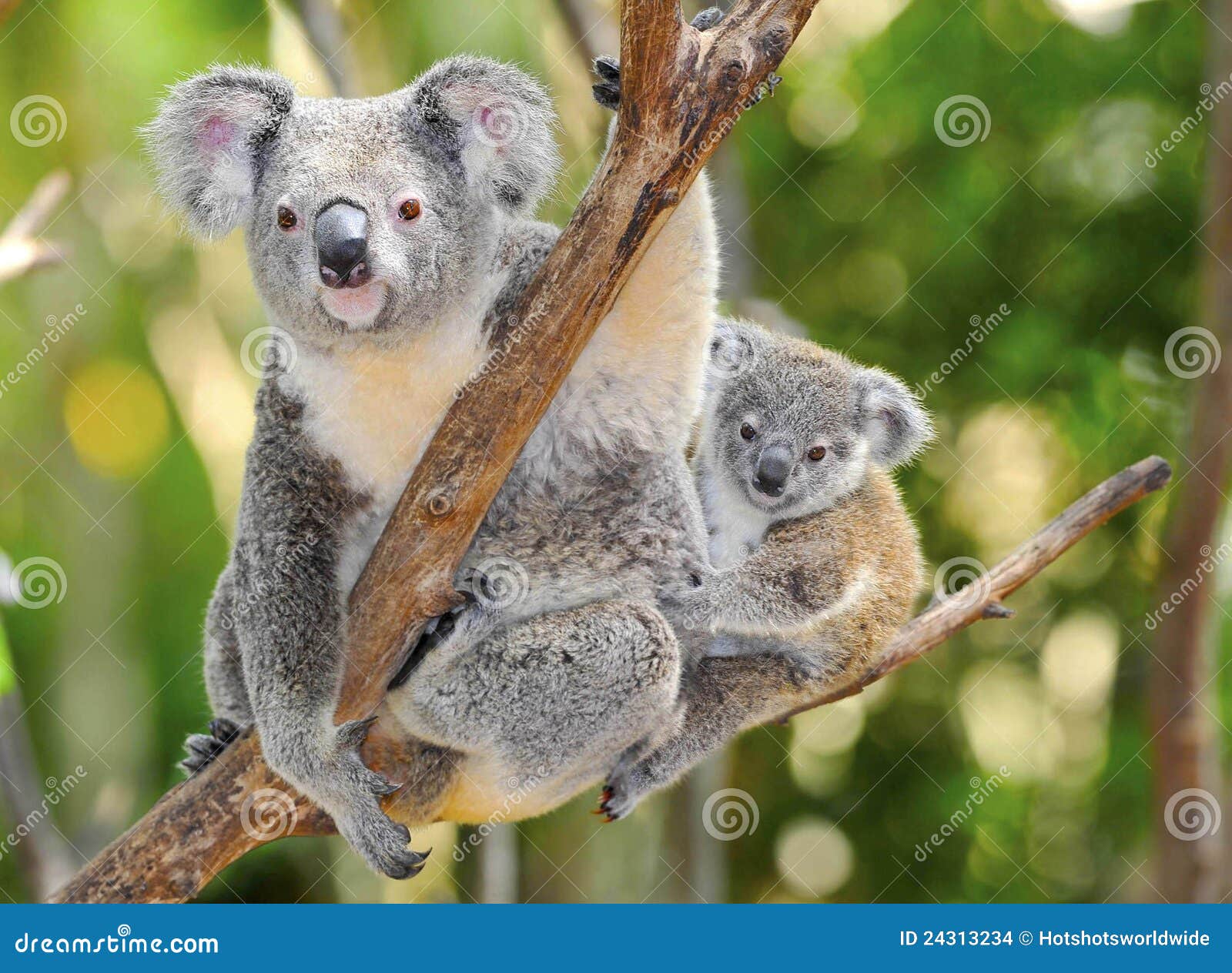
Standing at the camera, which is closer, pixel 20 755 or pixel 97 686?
pixel 20 755

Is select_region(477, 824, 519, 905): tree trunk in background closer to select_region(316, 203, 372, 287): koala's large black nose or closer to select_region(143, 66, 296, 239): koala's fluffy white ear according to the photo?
select_region(143, 66, 296, 239): koala's fluffy white ear

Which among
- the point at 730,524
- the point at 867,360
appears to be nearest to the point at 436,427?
the point at 730,524

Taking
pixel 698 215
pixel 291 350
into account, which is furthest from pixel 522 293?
pixel 291 350

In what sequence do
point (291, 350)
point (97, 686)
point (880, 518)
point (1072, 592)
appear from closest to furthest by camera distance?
point (291, 350), point (880, 518), point (97, 686), point (1072, 592)

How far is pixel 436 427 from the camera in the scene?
116 inches

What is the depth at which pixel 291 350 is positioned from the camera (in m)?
3.03

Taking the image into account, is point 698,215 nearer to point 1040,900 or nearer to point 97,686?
point 97,686

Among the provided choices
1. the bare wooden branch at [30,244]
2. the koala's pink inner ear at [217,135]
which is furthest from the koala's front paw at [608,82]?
the bare wooden branch at [30,244]

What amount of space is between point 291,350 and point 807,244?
5.69m

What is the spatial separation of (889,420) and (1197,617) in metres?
2.91

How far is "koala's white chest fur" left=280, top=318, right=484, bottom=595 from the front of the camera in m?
2.90

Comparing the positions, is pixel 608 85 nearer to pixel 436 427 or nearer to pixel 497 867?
pixel 436 427

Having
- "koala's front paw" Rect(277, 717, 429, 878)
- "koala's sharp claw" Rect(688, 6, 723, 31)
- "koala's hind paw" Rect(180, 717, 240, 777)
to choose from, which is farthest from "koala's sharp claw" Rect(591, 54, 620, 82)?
"koala's hind paw" Rect(180, 717, 240, 777)

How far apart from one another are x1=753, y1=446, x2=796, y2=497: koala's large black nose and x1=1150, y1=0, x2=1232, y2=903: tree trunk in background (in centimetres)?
307
